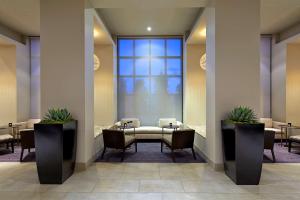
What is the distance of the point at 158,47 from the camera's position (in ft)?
27.9

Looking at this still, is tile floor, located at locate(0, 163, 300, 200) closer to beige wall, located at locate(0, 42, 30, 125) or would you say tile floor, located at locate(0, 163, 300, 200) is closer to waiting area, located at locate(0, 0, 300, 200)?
waiting area, located at locate(0, 0, 300, 200)

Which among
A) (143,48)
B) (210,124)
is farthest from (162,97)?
(210,124)

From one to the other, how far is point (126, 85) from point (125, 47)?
149 centimetres

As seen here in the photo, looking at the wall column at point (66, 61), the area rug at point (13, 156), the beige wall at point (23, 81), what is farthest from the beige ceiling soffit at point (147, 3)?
the beige wall at point (23, 81)

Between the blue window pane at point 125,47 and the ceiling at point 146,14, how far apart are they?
61cm

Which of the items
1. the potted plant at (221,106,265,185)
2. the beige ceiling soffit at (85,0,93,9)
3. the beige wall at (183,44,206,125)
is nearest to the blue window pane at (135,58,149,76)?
the beige wall at (183,44,206,125)

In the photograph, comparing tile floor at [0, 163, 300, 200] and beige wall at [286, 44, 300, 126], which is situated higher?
beige wall at [286, 44, 300, 126]

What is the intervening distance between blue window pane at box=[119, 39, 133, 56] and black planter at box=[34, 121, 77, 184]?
17.1 feet

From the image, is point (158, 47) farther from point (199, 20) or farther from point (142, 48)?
point (199, 20)

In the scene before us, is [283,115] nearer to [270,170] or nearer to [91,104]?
[270,170]

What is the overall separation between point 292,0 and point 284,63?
2862 mm

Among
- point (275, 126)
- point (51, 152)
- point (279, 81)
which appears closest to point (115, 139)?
point (51, 152)

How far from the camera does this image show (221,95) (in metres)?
4.47

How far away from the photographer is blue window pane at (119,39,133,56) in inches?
335
